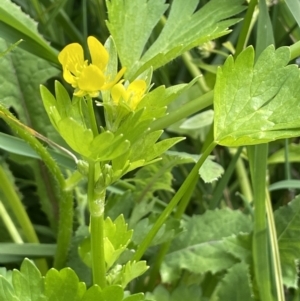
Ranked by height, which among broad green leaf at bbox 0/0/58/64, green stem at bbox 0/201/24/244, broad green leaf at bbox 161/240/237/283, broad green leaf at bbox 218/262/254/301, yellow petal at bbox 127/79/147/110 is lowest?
broad green leaf at bbox 218/262/254/301

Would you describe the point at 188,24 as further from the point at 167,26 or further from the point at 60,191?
the point at 60,191

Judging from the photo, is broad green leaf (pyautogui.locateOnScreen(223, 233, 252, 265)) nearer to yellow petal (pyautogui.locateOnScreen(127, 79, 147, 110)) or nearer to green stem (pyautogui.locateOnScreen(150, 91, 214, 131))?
green stem (pyautogui.locateOnScreen(150, 91, 214, 131))

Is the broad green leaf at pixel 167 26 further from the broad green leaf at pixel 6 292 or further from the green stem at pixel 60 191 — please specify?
the broad green leaf at pixel 6 292

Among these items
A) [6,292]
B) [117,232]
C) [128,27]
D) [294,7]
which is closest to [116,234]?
[117,232]

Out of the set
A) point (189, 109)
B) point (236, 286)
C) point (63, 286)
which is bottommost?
point (236, 286)

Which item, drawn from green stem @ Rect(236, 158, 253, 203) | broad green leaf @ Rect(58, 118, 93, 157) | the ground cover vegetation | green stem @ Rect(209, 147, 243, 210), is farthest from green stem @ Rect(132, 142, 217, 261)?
green stem @ Rect(236, 158, 253, 203)

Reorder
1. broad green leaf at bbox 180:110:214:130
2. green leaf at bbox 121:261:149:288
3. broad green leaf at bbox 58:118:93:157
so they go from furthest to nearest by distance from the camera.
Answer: broad green leaf at bbox 180:110:214:130, green leaf at bbox 121:261:149:288, broad green leaf at bbox 58:118:93:157

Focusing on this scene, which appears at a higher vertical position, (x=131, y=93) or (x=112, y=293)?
(x=131, y=93)
